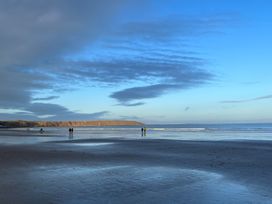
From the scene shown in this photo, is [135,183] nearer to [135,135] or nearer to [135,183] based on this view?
[135,183]

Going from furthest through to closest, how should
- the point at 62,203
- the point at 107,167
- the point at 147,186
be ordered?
the point at 107,167 < the point at 147,186 < the point at 62,203

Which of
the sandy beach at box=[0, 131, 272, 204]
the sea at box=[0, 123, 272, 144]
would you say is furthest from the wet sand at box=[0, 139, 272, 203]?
the sea at box=[0, 123, 272, 144]

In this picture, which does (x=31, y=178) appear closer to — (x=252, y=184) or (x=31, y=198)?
(x=31, y=198)

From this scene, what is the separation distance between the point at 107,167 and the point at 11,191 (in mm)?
7247

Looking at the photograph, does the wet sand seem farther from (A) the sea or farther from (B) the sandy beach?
(A) the sea

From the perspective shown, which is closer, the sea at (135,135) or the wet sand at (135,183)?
the wet sand at (135,183)

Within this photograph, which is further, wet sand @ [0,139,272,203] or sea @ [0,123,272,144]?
sea @ [0,123,272,144]

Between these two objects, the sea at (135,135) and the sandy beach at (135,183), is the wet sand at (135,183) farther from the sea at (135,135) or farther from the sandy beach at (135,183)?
the sea at (135,135)

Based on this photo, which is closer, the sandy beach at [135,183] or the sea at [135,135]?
the sandy beach at [135,183]

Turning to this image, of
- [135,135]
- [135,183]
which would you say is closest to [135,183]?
[135,183]

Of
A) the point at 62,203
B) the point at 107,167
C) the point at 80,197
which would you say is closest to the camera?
the point at 62,203

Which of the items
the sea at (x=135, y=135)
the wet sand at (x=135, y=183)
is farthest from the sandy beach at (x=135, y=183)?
the sea at (x=135, y=135)

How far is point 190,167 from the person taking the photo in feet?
62.0

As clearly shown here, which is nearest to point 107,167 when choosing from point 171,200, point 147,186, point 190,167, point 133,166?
point 133,166
